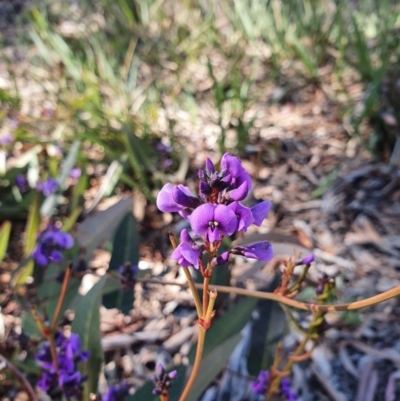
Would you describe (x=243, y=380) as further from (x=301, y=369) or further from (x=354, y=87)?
(x=354, y=87)

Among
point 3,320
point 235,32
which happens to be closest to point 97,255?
point 3,320

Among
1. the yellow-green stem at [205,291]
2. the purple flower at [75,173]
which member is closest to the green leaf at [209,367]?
the yellow-green stem at [205,291]

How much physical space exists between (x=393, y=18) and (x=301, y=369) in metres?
2.03

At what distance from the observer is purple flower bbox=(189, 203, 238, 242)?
0.54 meters

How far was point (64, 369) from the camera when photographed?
96 cm

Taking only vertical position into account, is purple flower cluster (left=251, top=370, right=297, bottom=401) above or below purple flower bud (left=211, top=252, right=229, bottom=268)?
below

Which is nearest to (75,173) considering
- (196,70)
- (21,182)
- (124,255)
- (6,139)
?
(21,182)

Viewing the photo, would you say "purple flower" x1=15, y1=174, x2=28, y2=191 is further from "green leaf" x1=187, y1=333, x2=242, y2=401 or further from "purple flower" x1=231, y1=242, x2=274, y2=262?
"purple flower" x1=231, y1=242, x2=274, y2=262

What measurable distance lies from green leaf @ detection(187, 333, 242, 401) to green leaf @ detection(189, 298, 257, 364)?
12 centimetres

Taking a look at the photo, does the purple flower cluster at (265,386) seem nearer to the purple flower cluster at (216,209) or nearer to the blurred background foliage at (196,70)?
the purple flower cluster at (216,209)

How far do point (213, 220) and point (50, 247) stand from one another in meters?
0.79

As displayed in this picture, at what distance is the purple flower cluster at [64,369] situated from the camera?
0.93m

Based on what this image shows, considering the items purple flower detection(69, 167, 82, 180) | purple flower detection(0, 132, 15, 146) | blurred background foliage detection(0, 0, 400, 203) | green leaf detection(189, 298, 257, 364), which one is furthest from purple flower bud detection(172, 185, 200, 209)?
purple flower detection(0, 132, 15, 146)

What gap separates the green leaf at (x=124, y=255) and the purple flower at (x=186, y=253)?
0.70 metres
